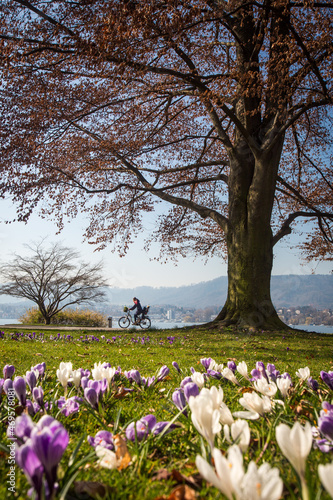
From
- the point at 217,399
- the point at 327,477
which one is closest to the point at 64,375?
the point at 217,399

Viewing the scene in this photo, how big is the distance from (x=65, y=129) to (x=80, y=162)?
1344mm

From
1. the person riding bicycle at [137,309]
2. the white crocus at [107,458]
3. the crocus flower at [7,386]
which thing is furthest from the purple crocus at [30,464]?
the person riding bicycle at [137,309]

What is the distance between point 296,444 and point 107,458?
660 millimetres

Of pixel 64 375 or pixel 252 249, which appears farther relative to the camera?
pixel 252 249

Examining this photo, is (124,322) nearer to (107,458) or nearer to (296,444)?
(107,458)

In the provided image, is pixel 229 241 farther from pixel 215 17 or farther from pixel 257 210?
pixel 215 17

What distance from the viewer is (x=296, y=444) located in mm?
794

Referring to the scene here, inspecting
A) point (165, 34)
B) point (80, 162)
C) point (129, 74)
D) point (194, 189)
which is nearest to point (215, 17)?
point (165, 34)

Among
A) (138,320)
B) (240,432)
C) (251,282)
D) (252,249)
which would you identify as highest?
(252,249)

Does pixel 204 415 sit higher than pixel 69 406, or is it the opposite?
pixel 204 415

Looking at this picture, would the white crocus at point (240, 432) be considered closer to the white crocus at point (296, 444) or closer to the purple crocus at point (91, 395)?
the white crocus at point (296, 444)

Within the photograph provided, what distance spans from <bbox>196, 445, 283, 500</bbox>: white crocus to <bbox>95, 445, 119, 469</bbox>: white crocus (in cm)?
53

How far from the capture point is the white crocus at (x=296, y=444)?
78cm

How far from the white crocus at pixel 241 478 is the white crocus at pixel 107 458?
53 cm
